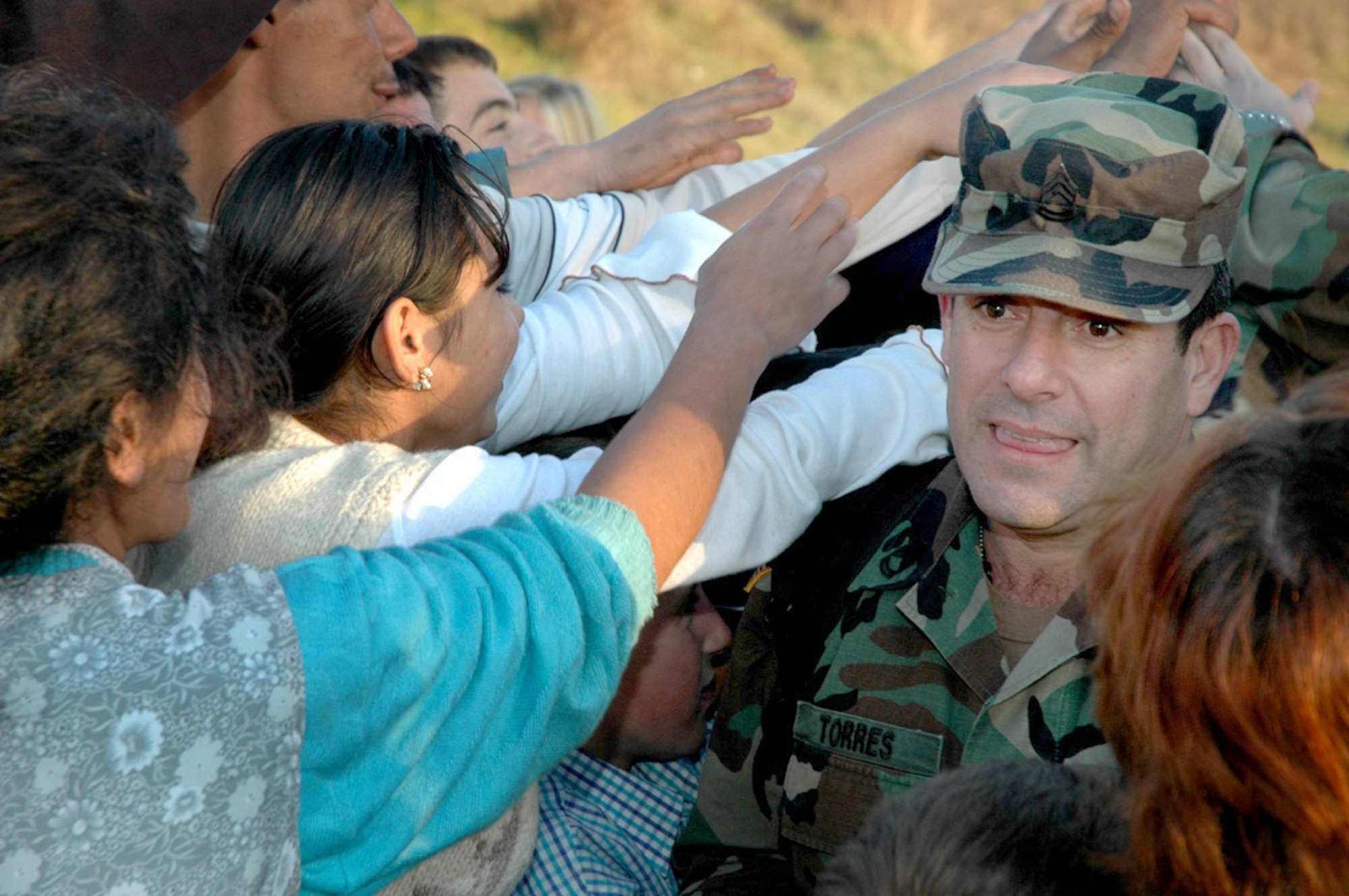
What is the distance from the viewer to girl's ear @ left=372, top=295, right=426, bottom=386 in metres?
1.70

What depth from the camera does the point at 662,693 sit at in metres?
2.21

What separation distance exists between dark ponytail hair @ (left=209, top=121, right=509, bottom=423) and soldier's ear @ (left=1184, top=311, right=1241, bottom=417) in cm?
108

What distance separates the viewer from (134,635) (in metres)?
1.17

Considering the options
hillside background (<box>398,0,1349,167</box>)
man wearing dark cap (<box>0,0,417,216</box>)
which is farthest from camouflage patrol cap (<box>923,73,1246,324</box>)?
hillside background (<box>398,0,1349,167</box>)

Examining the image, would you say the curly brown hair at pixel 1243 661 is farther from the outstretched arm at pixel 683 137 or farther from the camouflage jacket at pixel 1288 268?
the outstretched arm at pixel 683 137

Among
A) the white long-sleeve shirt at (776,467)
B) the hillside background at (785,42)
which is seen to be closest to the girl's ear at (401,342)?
the white long-sleeve shirt at (776,467)

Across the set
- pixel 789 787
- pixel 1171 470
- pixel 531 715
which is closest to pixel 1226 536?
pixel 1171 470

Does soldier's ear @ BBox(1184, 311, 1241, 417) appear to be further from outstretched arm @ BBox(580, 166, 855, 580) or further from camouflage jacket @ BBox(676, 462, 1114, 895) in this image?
outstretched arm @ BBox(580, 166, 855, 580)

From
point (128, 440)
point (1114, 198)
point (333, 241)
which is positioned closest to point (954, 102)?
point (1114, 198)

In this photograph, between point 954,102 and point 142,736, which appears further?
point 954,102

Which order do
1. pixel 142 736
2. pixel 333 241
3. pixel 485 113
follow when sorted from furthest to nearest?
pixel 485 113 < pixel 333 241 < pixel 142 736

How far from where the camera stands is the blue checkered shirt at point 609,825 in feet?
6.43

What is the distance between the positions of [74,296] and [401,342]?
590 mm

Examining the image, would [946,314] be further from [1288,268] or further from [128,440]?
[128,440]
